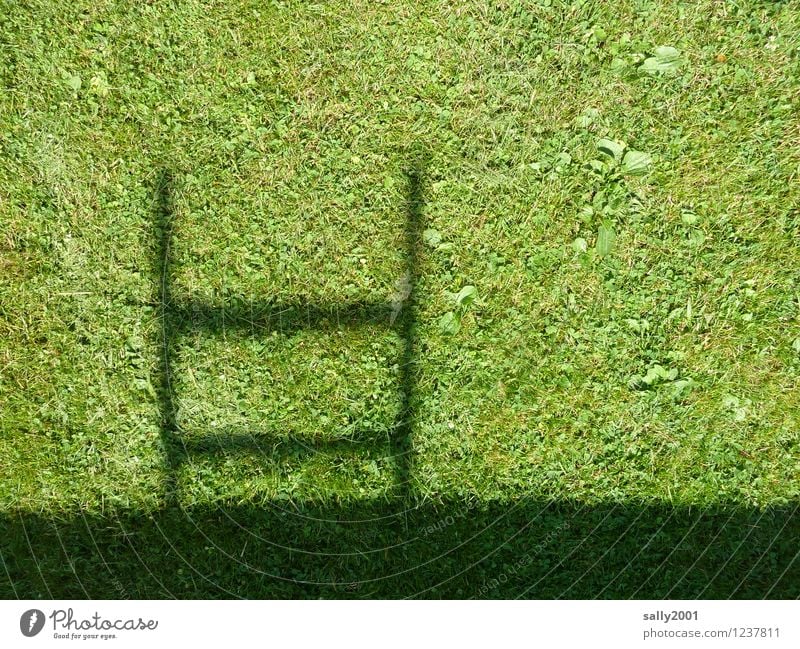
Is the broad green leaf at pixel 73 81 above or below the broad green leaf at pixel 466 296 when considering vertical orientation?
above

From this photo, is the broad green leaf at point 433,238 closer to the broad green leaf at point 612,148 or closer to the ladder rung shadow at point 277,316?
Result: the ladder rung shadow at point 277,316

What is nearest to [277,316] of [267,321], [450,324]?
[267,321]
